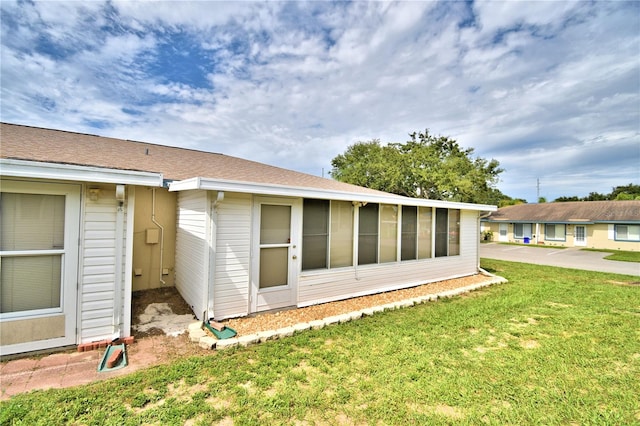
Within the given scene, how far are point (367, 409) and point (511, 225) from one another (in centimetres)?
2945

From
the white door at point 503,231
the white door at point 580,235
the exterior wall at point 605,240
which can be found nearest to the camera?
the exterior wall at point 605,240

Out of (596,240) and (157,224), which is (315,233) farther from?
(596,240)

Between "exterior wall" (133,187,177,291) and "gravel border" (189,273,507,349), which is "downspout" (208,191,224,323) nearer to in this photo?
"gravel border" (189,273,507,349)

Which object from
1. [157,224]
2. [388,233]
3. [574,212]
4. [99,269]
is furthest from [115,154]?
[574,212]

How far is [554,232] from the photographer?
2347 centimetres

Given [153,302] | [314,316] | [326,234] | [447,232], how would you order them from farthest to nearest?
[447,232] < [326,234] < [153,302] < [314,316]

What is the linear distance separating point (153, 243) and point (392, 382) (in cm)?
591

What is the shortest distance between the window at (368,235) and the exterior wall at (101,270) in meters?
4.56

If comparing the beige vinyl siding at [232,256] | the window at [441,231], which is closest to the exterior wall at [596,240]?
the window at [441,231]

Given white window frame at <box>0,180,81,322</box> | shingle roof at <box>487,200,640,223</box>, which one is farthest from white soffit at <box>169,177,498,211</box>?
shingle roof at <box>487,200,640,223</box>

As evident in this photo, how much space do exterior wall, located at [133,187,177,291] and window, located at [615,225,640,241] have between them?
2927cm

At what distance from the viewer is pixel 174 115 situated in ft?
41.4

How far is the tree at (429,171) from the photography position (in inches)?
958

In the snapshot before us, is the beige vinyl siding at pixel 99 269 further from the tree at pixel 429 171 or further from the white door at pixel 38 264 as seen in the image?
the tree at pixel 429 171
